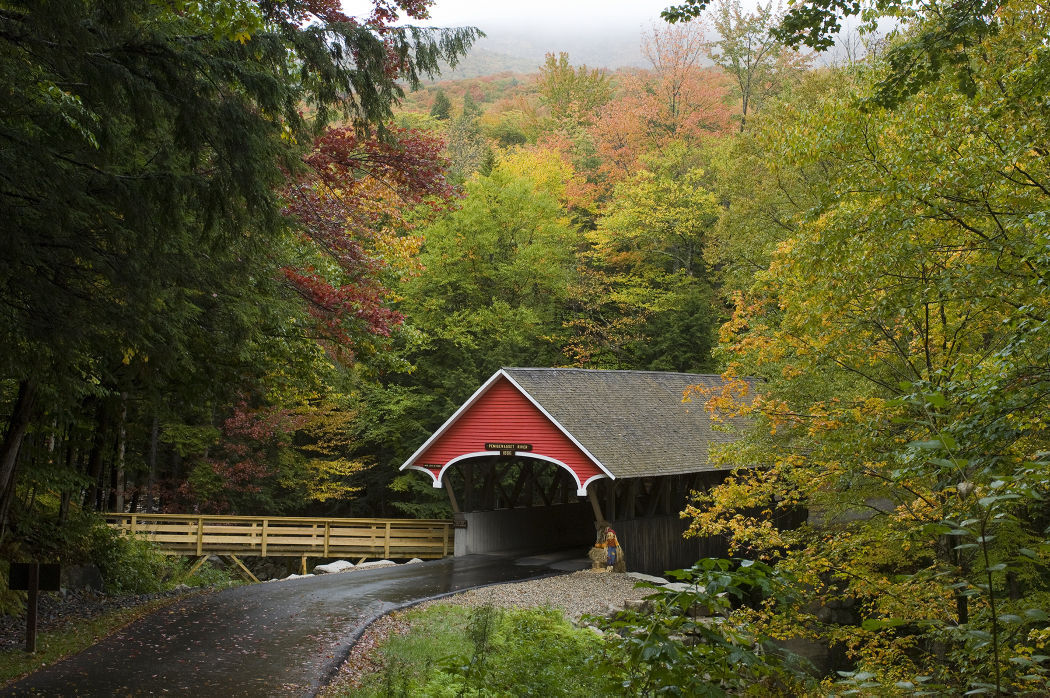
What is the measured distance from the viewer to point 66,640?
967cm

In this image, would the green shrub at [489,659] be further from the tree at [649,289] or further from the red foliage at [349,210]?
the tree at [649,289]

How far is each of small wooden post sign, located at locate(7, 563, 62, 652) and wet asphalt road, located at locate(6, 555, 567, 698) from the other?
57cm

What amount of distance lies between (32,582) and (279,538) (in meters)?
10.8

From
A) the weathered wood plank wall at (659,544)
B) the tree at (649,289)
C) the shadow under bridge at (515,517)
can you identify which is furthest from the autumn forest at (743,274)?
the tree at (649,289)

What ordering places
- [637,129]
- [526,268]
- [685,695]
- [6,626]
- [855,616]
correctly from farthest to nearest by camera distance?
[637,129]
[526,268]
[855,616]
[6,626]
[685,695]

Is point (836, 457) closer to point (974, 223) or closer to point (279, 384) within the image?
point (974, 223)

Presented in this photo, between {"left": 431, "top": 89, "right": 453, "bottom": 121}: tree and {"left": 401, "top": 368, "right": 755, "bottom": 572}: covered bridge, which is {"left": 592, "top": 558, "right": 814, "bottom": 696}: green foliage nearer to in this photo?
{"left": 401, "top": 368, "right": 755, "bottom": 572}: covered bridge

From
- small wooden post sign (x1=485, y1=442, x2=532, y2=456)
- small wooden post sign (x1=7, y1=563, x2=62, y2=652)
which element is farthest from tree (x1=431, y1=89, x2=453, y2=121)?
small wooden post sign (x1=7, y1=563, x2=62, y2=652)

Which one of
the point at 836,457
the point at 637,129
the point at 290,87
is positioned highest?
the point at 637,129

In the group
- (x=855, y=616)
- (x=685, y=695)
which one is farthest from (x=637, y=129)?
(x=685, y=695)

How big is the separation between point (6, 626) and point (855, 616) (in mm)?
14959

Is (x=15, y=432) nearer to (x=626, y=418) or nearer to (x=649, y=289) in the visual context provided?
(x=626, y=418)

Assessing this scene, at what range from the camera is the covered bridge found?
1717 centimetres

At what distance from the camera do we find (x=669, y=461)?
1769 cm
